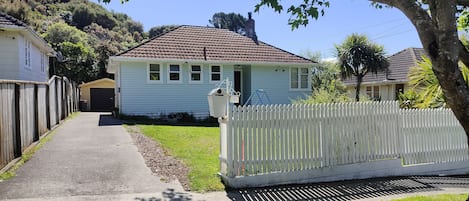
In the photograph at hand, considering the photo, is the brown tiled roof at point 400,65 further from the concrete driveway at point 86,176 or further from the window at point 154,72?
the concrete driveway at point 86,176

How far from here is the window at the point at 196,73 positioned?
20.5m

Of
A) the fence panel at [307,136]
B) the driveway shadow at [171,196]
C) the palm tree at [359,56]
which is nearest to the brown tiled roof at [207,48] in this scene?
the palm tree at [359,56]

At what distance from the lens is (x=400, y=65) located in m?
29.1

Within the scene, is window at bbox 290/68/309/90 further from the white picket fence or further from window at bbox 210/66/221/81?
the white picket fence

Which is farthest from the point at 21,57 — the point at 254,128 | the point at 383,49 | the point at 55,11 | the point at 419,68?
the point at 55,11

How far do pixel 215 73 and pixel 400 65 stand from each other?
53.6 feet

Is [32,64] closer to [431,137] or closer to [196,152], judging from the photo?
[196,152]

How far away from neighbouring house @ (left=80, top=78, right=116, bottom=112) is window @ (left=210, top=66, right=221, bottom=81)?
49.7 ft

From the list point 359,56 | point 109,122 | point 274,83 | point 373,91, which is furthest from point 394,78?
point 109,122

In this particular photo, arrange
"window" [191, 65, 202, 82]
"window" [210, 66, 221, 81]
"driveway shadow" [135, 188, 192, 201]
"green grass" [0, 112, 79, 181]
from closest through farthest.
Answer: "driveway shadow" [135, 188, 192, 201]
"green grass" [0, 112, 79, 181]
"window" [191, 65, 202, 82]
"window" [210, 66, 221, 81]

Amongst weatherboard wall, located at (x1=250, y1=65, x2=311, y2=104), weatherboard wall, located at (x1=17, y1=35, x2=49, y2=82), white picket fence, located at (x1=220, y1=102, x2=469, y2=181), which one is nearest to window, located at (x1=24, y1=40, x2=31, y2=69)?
weatherboard wall, located at (x1=17, y1=35, x2=49, y2=82)

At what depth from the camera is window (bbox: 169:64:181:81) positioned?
20.0 metres

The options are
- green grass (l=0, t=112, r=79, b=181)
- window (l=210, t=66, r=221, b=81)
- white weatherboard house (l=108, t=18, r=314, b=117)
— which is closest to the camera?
green grass (l=0, t=112, r=79, b=181)

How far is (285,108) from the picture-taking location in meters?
7.04
